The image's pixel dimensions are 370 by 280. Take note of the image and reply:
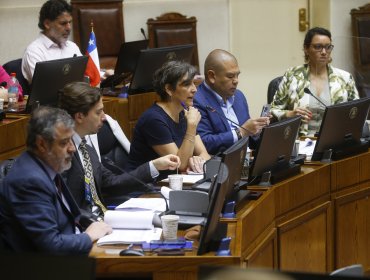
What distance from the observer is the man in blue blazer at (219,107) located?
16.0 feet

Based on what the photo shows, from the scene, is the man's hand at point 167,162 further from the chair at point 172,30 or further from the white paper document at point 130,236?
the chair at point 172,30

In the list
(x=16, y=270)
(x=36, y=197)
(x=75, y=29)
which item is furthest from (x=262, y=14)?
(x=16, y=270)

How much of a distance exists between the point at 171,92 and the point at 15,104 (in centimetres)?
137

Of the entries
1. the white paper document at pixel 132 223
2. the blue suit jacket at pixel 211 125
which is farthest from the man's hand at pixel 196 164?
the white paper document at pixel 132 223

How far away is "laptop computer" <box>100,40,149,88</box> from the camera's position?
637 cm

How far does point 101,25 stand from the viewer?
28.2 ft

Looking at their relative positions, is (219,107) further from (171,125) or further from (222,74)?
(171,125)

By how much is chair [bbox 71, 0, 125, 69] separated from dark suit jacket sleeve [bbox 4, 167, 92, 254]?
5.51 metres

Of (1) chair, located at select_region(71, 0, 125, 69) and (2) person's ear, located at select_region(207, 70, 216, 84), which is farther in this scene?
(1) chair, located at select_region(71, 0, 125, 69)

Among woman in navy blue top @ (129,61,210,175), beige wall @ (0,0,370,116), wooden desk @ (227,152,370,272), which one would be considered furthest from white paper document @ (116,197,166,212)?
beige wall @ (0,0,370,116)

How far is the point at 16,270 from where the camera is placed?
2129 mm

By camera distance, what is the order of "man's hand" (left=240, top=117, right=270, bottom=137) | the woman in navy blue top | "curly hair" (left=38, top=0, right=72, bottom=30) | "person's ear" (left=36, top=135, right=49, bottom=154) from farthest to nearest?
"curly hair" (left=38, top=0, right=72, bottom=30) < "man's hand" (left=240, top=117, right=270, bottom=137) < the woman in navy blue top < "person's ear" (left=36, top=135, right=49, bottom=154)

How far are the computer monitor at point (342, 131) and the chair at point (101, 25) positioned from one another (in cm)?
424

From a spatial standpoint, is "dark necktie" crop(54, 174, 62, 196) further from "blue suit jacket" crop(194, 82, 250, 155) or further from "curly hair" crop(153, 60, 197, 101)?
"blue suit jacket" crop(194, 82, 250, 155)
